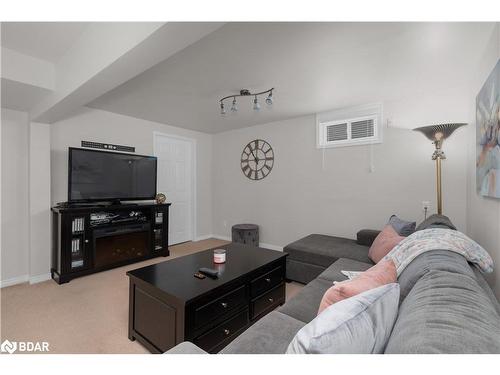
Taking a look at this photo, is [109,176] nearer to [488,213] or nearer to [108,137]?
[108,137]

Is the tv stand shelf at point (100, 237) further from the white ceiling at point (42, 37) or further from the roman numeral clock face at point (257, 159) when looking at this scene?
the roman numeral clock face at point (257, 159)

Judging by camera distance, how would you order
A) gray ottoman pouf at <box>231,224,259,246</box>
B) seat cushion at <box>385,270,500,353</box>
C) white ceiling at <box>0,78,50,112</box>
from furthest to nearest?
gray ottoman pouf at <box>231,224,259,246</box> → white ceiling at <box>0,78,50,112</box> → seat cushion at <box>385,270,500,353</box>

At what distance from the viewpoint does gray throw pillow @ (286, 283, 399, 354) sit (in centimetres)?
66

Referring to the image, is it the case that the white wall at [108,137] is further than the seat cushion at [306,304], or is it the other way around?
the white wall at [108,137]

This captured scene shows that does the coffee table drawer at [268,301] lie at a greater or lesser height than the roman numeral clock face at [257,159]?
lesser

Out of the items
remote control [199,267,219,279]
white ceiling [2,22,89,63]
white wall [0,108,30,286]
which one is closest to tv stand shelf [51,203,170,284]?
white wall [0,108,30,286]

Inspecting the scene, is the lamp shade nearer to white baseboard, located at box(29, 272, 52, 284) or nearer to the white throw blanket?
the white throw blanket

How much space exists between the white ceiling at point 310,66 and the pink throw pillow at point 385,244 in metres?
1.54

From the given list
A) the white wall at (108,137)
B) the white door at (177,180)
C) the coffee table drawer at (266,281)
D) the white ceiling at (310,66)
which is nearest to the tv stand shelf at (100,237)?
the white wall at (108,137)

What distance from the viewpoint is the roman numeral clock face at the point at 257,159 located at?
13.7ft

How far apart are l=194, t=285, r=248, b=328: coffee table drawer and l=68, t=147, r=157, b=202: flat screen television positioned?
2442mm

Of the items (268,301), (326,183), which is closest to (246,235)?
(326,183)
